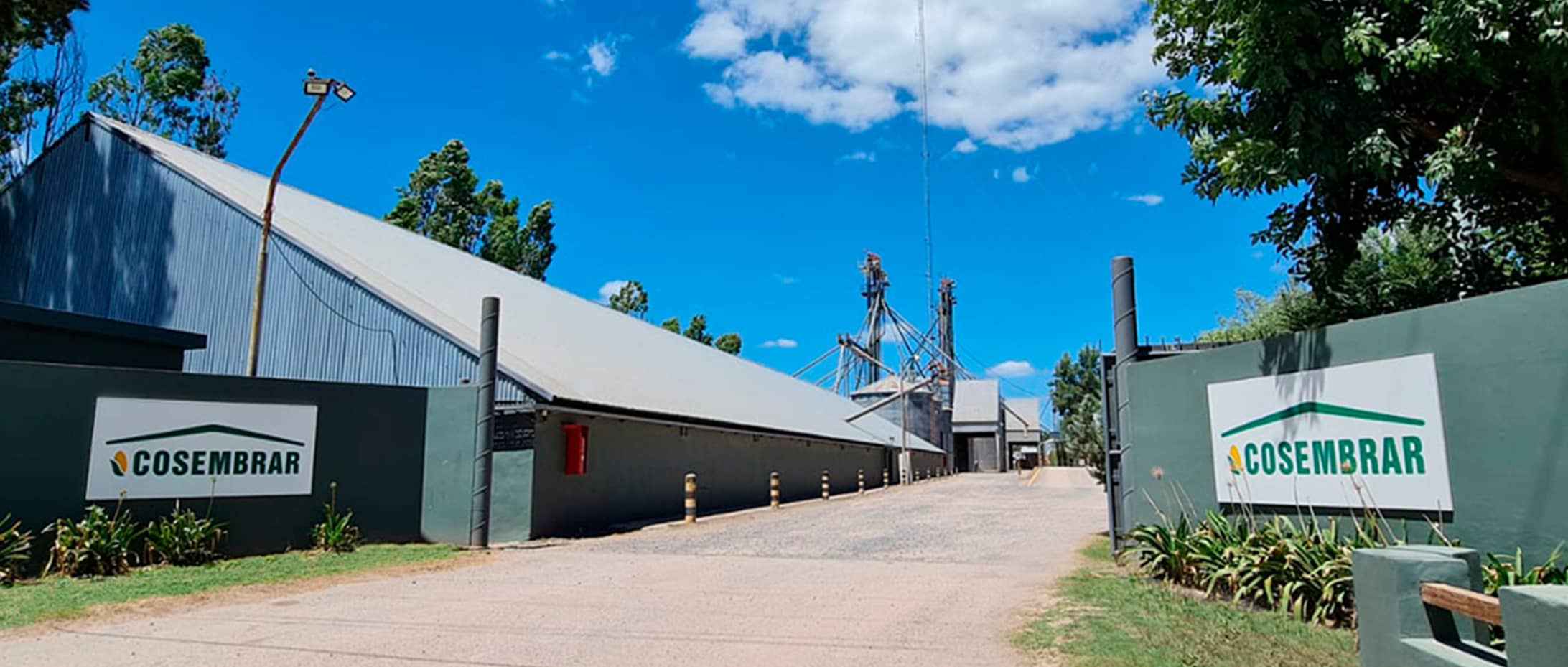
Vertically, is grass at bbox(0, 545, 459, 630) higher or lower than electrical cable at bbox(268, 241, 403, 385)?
lower

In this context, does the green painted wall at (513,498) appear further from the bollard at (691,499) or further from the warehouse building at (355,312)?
the bollard at (691,499)

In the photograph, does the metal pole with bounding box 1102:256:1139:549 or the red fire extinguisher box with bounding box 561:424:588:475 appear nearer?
the metal pole with bounding box 1102:256:1139:549

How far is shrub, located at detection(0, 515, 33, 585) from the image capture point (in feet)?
29.5

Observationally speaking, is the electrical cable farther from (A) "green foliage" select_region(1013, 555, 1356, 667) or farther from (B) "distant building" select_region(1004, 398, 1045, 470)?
(B) "distant building" select_region(1004, 398, 1045, 470)

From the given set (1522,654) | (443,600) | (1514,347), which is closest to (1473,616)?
(1522,654)

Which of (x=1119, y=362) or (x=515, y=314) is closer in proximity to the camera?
(x=1119, y=362)

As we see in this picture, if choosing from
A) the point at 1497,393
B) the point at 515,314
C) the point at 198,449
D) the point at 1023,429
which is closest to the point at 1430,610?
the point at 1497,393

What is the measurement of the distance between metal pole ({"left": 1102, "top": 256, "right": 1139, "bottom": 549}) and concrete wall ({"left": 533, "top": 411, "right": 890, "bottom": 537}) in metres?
8.22

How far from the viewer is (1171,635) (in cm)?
640

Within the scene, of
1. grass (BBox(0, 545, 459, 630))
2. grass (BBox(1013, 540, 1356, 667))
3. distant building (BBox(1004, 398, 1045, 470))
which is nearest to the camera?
grass (BBox(1013, 540, 1356, 667))

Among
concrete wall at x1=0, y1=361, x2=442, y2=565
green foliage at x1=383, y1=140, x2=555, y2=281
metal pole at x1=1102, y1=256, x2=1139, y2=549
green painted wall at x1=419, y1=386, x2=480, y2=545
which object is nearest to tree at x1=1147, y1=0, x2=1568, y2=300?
metal pole at x1=1102, y1=256, x2=1139, y2=549

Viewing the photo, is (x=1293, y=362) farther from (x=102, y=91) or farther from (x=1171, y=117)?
(x=102, y=91)

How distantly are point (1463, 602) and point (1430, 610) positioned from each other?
1.73ft

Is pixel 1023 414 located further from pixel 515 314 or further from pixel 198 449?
pixel 198 449
